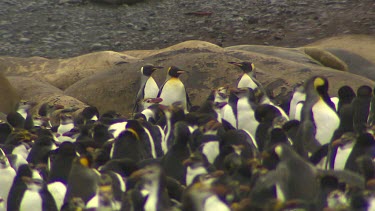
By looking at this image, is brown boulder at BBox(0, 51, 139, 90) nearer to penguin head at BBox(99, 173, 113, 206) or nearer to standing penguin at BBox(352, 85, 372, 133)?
standing penguin at BBox(352, 85, 372, 133)

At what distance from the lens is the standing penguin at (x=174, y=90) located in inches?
415

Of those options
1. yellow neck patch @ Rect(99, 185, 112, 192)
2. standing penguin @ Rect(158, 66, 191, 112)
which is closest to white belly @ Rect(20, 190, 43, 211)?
yellow neck patch @ Rect(99, 185, 112, 192)

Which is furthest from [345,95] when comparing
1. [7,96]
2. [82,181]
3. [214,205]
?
[7,96]

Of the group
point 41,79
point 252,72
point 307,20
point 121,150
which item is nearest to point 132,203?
point 121,150

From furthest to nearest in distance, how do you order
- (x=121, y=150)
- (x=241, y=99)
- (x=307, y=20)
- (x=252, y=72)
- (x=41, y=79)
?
(x=307, y=20), (x=41, y=79), (x=252, y=72), (x=241, y=99), (x=121, y=150)

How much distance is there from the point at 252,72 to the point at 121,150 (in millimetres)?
3122

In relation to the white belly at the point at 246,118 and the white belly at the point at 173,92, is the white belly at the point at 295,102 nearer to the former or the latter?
the white belly at the point at 246,118

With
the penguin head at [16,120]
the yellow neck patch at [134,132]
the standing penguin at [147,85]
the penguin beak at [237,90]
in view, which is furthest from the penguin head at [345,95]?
the penguin head at [16,120]

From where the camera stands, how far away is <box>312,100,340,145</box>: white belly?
864 centimetres

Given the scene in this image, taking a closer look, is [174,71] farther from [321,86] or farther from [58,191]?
[58,191]

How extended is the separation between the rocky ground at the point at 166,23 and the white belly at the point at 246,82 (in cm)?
662

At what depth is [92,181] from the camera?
22.7 ft

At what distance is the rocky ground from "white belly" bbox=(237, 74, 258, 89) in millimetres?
6621

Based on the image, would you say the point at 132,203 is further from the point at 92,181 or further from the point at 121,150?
the point at 121,150
